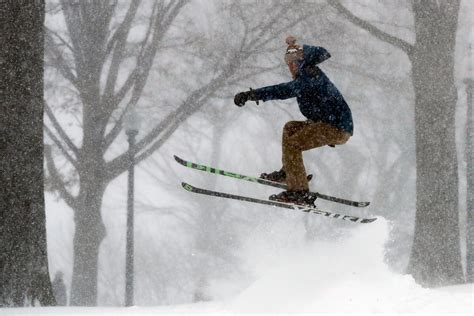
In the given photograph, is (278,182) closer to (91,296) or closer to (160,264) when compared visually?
(91,296)

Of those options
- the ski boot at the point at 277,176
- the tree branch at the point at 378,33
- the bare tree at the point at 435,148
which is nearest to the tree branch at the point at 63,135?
the tree branch at the point at 378,33

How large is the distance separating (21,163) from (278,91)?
3.07m

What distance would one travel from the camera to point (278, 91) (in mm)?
7551

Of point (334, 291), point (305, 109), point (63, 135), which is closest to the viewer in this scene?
point (334, 291)

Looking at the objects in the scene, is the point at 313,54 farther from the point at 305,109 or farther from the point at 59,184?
the point at 59,184

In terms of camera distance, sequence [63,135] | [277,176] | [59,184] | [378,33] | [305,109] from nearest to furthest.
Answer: [305,109]
[277,176]
[378,33]
[63,135]
[59,184]

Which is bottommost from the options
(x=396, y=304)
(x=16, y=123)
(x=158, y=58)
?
(x=396, y=304)

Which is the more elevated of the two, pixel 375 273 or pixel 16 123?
pixel 16 123

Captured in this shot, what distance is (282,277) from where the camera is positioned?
8.13m

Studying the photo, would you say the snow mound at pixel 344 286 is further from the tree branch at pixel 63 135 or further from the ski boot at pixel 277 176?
the tree branch at pixel 63 135

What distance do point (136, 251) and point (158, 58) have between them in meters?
25.5

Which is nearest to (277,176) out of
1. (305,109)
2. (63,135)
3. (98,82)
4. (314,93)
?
(305,109)

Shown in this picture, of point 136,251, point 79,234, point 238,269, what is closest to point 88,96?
point 79,234

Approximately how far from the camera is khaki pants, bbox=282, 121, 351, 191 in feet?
25.9
